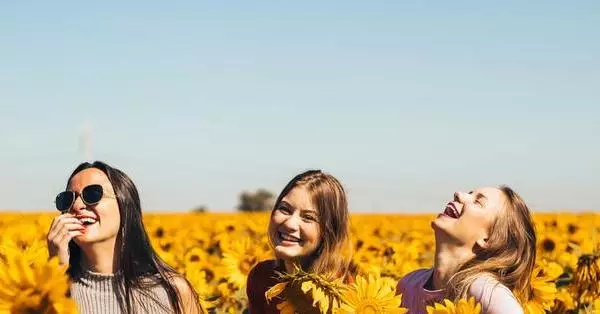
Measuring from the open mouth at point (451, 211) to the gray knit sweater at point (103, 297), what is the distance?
104 cm

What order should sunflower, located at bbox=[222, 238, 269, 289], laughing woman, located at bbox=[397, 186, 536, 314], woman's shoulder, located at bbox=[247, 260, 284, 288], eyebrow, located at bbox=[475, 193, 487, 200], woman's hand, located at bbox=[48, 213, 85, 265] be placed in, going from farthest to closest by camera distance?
sunflower, located at bbox=[222, 238, 269, 289] < woman's shoulder, located at bbox=[247, 260, 284, 288] < eyebrow, located at bbox=[475, 193, 487, 200] < laughing woman, located at bbox=[397, 186, 536, 314] < woman's hand, located at bbox=[48, 213, 85, 265]

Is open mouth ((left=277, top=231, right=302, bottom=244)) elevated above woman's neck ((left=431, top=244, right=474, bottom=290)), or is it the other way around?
open mouth ((left=277, top=231, right=302, bottom=244))

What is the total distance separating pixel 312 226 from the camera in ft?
15.0

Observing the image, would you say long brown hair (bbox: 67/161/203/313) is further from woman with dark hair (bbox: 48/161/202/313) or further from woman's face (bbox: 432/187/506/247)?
woman's face (bbox: 432/187/506/247)

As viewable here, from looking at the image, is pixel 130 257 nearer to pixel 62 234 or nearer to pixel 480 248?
pixel 62 234

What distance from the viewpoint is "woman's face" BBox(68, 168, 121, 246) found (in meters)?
3.99

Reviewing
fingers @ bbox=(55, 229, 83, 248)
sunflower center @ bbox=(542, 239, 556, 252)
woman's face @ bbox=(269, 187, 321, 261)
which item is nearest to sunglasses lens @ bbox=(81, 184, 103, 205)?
fingers @ bbox=(55, 229, 83, 248)

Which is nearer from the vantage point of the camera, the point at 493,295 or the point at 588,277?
the point at 493,295

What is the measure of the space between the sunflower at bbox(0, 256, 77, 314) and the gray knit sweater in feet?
5.16

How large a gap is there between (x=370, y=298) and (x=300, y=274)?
0.20 m

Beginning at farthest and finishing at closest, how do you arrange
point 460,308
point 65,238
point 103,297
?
1. point 103,297
2. point 65,238
3. point 460,308

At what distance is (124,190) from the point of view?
162 inches

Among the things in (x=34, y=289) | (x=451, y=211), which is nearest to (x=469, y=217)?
(x=451, y=211)

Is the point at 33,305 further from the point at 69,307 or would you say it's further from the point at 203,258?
the point at 203,258
